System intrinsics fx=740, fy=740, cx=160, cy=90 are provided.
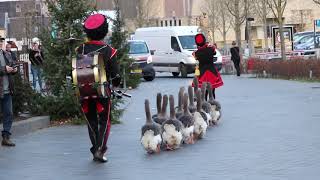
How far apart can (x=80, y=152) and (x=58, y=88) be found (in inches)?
158

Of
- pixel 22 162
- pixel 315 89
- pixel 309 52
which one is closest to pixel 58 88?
pixel 22 162

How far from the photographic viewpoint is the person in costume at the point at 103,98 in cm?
933

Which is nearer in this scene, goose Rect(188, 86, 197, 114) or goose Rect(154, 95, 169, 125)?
goose Rect(154, 95, 169, 125)

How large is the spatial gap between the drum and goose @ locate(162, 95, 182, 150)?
1.38 meters

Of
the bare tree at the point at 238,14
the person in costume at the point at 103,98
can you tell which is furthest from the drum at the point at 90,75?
the bare tree at the point at 238,14

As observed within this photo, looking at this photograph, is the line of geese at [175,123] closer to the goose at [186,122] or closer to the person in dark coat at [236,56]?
the goose at [186,122]

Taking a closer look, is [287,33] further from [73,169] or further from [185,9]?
[73,169]

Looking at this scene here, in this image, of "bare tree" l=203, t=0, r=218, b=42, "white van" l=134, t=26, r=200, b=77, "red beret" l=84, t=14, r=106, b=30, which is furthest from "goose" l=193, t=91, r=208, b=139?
"bare tree" l=203, t=0, r=218, b=42

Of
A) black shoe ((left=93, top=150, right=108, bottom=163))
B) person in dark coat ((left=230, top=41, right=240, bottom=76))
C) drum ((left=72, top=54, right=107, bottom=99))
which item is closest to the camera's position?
drum ((left=72, top=54, right=107, bottom=99))

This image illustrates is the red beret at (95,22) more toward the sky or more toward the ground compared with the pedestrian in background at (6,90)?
more toward the sky

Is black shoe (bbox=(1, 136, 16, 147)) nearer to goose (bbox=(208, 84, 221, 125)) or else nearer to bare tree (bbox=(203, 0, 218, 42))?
goose (bbox=(208, 84, 221, 125))

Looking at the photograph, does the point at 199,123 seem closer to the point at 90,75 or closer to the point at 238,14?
the point at 90,75

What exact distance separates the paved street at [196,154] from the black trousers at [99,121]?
0.30 m

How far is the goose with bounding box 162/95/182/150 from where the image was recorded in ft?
33.6
